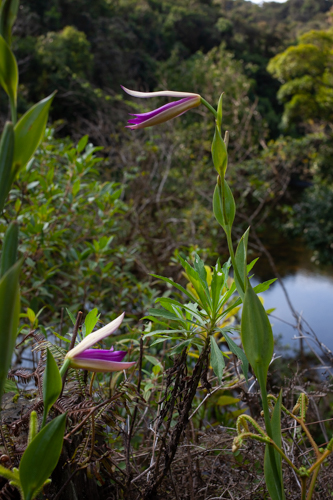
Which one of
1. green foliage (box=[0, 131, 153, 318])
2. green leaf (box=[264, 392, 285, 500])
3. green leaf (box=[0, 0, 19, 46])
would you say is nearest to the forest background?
green foliage (box=[0, 131, 153, 318])

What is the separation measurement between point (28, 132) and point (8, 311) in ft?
0.55

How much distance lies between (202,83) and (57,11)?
4332 millimetres

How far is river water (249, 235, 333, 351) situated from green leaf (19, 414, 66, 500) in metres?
3.59

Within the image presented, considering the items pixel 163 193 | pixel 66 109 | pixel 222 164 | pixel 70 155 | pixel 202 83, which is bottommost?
pixel 222 164

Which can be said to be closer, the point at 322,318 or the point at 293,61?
the point at 322,318

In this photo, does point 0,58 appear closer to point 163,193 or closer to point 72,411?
point 72,411

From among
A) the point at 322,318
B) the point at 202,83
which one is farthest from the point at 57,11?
the point at 322,318

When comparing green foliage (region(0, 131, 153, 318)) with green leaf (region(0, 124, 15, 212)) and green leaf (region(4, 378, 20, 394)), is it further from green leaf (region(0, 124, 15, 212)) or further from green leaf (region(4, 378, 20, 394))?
green leaf (region(0, 124, 15, 212))

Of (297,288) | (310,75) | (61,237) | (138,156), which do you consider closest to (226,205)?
(61,237)

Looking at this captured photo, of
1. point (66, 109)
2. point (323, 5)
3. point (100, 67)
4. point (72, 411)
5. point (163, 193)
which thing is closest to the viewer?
point (72, 411)

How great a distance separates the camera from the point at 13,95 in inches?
13.9

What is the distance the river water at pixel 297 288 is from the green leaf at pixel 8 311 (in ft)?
11.9

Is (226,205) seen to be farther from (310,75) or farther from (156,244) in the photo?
(310,75)

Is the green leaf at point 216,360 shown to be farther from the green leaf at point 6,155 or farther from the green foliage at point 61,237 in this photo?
the green foliage at point 61,237
